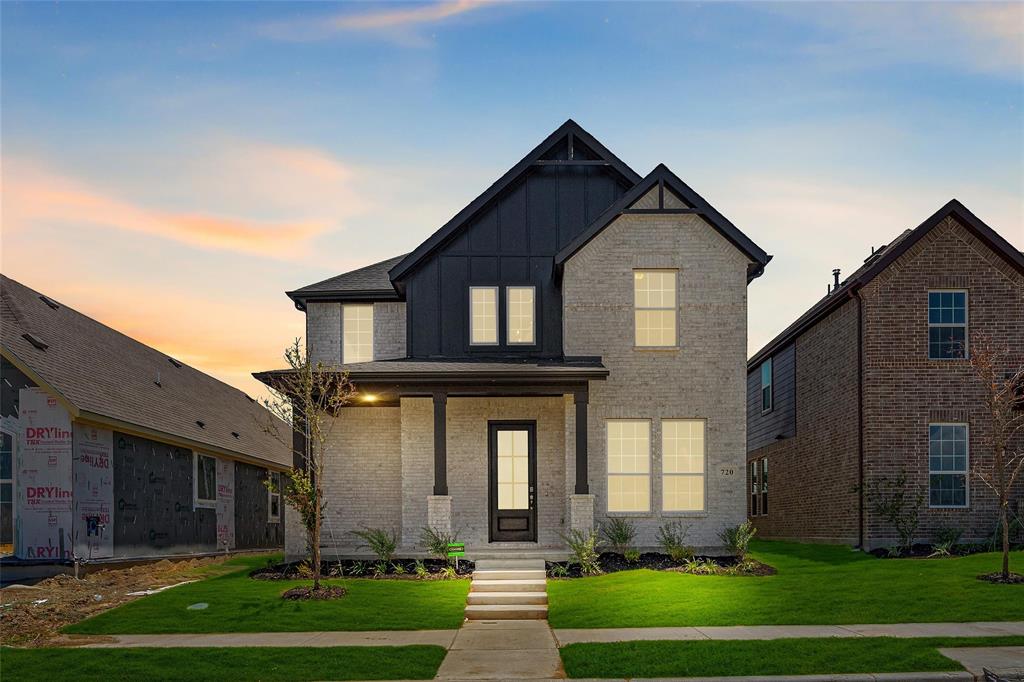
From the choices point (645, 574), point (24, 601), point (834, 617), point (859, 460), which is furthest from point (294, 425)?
point (859, 460)

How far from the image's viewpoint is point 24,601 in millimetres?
16484

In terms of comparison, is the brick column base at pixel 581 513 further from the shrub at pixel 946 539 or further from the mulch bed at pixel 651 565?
the shrub at pixel 946 539

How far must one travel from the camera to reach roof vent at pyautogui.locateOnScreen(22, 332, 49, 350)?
20188 millimetres

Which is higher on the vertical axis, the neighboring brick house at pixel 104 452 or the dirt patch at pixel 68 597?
the neighboring brick house at pixel 104 452

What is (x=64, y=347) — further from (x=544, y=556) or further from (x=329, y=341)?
(x=544, y=556)

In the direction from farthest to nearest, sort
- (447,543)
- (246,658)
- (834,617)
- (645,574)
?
(447,543) → (645,574) → (834,617) → (246,658)

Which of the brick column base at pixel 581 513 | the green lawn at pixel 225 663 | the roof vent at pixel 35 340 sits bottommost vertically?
the green lawn at pixel 225 663

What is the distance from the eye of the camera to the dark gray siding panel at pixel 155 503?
21344mm

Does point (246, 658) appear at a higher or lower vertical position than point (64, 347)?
lower

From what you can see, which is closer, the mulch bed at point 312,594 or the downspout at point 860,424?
the mulch bed at point 312,594

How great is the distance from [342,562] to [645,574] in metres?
6.76

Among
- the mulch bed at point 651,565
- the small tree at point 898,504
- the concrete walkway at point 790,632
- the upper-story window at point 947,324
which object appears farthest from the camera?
the upper-story window at point 947,324

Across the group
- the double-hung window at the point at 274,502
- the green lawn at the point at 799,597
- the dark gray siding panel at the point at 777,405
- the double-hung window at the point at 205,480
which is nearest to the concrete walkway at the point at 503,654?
the green lawn at the point at 799,597

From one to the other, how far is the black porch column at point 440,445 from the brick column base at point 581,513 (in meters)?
2.72
